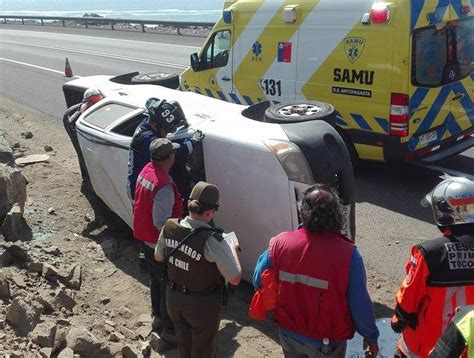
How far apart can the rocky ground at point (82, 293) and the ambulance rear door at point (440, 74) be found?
276 centimetres

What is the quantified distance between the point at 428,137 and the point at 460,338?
20.2 feet

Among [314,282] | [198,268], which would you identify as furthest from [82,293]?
[314,282]

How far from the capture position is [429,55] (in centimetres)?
760

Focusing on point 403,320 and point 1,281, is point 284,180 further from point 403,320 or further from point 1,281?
point 1,281

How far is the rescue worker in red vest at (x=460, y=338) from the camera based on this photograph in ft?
6.79

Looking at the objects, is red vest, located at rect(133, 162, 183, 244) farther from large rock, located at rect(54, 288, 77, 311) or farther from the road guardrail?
the road guardrail

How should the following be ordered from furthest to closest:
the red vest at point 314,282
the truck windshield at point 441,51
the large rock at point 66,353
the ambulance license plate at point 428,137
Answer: the ambulance license plate at point 428,137 < the truck windshield at point 441,51 < the large rock at point 66,353 < the red vest at point 314,282

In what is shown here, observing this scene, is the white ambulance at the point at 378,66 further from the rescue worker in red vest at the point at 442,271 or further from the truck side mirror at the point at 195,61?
the rescue worker in red vest at the point at 442,271

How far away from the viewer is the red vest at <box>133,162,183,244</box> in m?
4.63

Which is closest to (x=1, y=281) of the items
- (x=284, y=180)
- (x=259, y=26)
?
(x=284, y=180)

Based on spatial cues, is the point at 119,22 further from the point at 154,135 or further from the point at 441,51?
the point at 154,135

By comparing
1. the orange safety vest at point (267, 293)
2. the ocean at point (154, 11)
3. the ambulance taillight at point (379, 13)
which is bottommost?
the ocean at point (154, 11)

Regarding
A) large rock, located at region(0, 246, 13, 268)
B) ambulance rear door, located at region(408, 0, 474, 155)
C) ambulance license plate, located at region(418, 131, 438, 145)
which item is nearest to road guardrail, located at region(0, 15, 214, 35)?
ambulance rear door, located at region(408, 0, 474, 155)

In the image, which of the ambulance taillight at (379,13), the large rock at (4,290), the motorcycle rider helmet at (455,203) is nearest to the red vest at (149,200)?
the large rock at (4,290)
